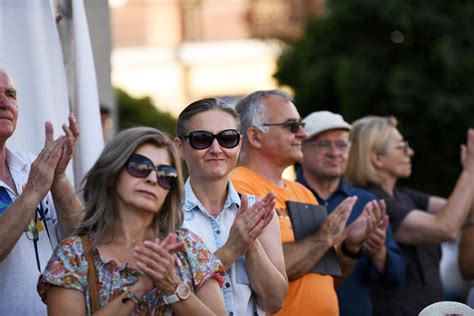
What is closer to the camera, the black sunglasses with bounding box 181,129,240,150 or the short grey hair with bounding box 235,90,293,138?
the black sunglasses with bounding box 181,129,240,150

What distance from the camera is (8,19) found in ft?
19.1

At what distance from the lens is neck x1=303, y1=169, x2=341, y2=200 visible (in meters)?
7.12

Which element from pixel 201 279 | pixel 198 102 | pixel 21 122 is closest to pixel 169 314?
pixel 201 279

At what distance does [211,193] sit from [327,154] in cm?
189

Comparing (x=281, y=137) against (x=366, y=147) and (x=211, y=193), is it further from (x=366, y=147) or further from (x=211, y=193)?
(x=366, y=147)

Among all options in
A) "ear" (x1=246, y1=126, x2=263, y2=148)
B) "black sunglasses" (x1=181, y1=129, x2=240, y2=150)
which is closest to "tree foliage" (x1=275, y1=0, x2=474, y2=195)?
"ear" (x1=246, y1=126, x2=263, y2=148)

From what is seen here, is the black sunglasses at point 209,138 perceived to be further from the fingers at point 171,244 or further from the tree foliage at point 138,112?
the tree foliage at point 138,112

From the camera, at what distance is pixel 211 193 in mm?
5281

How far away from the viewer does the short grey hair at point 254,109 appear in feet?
20.6

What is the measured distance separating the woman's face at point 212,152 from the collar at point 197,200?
0.29ft

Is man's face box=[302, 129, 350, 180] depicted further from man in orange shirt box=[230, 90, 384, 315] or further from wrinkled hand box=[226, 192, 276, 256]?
wrinkled hand box=[226, 192, 276, 256]

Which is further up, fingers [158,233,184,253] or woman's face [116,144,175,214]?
woman's face [116,144,175,214]

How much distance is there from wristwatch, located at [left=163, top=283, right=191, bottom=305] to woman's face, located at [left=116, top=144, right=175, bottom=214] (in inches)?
12.6

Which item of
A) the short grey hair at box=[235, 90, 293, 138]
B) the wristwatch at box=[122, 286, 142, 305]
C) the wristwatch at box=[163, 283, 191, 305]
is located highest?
the short grey hair at box=[235, 90, 293, 138]
